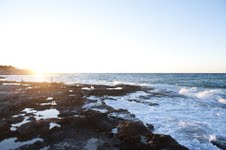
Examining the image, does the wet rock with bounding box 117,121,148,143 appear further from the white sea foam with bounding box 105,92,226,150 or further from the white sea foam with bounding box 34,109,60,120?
the white sea foam with bounding box 34,109,60,120

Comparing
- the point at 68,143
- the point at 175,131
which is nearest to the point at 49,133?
the point at 68,143

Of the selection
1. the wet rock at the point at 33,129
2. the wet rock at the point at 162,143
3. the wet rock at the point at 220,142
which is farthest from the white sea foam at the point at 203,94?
the wet rock at the point at 33,129

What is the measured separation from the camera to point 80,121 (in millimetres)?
12609

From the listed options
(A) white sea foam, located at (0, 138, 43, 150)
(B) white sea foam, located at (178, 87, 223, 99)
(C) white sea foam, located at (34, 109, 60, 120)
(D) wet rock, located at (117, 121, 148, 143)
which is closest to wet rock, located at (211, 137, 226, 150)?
(D) wet rock, located at (117, 121, 148, 143)

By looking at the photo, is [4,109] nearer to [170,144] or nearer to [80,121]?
[80,121]

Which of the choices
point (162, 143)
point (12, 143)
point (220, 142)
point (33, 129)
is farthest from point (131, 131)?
point (12, 143)

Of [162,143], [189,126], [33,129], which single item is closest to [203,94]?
[189,126]

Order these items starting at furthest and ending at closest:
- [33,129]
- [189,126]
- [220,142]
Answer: [189,126], [33,129], [220,142]

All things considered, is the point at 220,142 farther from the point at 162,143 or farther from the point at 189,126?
the point at 162,143

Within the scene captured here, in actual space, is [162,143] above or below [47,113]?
above

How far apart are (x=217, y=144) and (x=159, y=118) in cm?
525

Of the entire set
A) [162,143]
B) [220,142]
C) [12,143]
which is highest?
[162,143]

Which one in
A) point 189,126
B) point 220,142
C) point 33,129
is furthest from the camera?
point 189,126

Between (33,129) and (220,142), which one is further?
(33,129)
